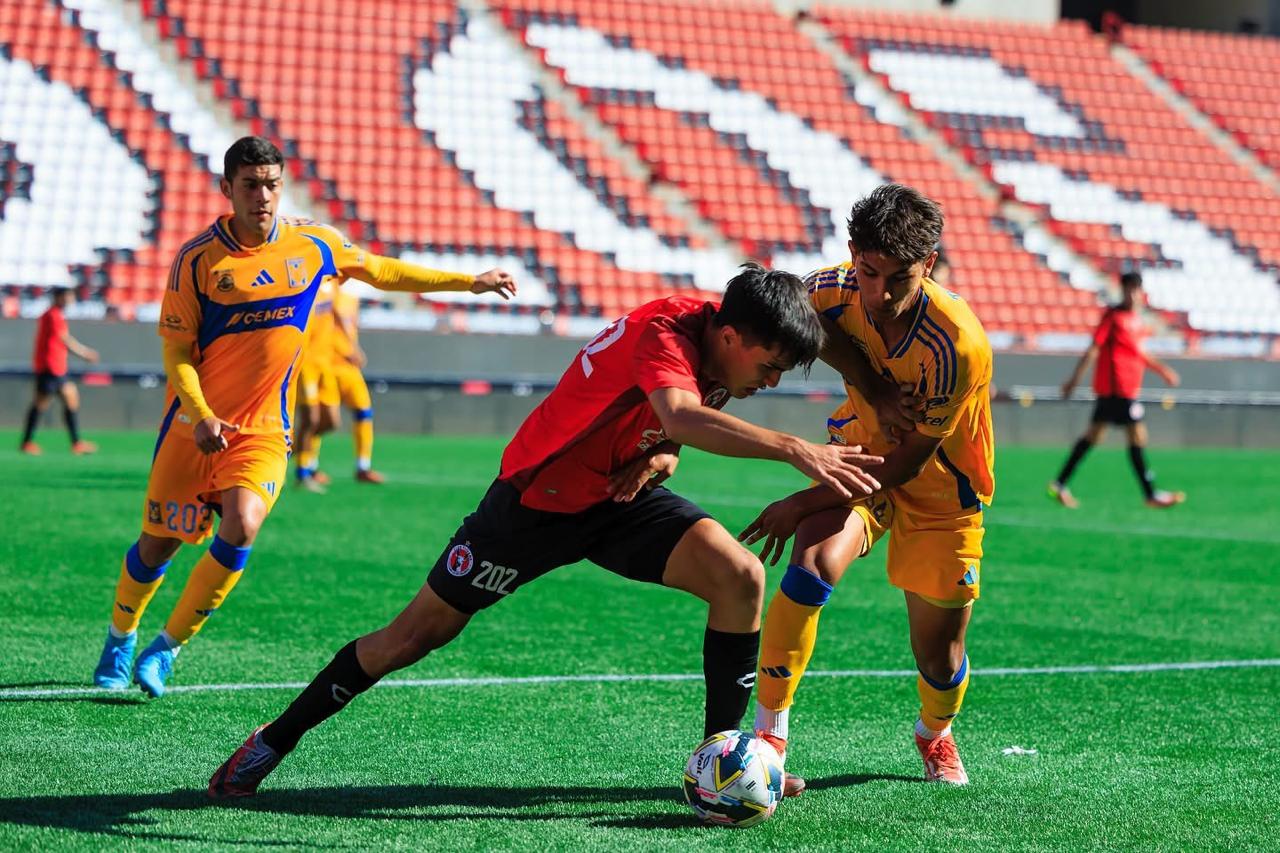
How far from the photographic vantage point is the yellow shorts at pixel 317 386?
531 inches

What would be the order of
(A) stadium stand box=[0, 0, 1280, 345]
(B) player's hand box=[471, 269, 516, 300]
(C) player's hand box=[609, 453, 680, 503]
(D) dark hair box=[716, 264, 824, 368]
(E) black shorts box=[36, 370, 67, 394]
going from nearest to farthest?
(D) dark hair box=[716, 264, 824, 368] → (C) player's hand box=[609, 453, 680, 503] → (B) player's hand box=[471, 269, 516, 300] → (E) black shorts box=[36, 370, 67, 394] → (A) stadium stand box=[0, 0, 1280, 345]

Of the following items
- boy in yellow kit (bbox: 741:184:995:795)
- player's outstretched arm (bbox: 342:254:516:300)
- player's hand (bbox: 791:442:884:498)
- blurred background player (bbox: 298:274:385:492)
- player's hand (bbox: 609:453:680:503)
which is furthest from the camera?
blurred background player (bbox: 298:274:385:492)

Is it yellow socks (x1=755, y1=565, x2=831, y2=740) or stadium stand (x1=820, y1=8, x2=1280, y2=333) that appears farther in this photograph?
stadium stand (x1=820, y1=8, x2=1280, y2=333)

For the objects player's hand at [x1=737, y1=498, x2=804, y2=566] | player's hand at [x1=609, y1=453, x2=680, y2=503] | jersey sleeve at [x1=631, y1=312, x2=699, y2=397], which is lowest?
player's hand at [x1=737, y1=498, x2=804, y2=566]

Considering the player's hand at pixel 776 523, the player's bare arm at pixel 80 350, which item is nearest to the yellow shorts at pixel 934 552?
the player's hand at pixel 776 523

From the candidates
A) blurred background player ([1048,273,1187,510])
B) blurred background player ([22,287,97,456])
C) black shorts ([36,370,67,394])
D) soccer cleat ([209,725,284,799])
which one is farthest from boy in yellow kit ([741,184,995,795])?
black shorts ([36,370,67,394])

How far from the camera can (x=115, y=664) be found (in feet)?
19.2

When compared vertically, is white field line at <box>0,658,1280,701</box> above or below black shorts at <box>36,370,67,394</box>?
above

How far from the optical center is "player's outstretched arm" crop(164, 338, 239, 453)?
558 centimetres

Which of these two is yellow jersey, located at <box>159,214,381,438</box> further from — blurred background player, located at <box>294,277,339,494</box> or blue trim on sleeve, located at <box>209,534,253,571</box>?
blurred background player, located at <box>294,277,339,494</box>

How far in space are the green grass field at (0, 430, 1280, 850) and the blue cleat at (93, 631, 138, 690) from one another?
0.16 m

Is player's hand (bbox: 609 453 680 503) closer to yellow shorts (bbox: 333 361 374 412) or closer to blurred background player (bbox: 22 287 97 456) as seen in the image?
yellow shorts (bbox: 333 361 374 412)

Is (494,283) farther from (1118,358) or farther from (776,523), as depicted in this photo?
(1118,358)

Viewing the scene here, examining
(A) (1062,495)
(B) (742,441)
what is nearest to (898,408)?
(B) (742,441)
